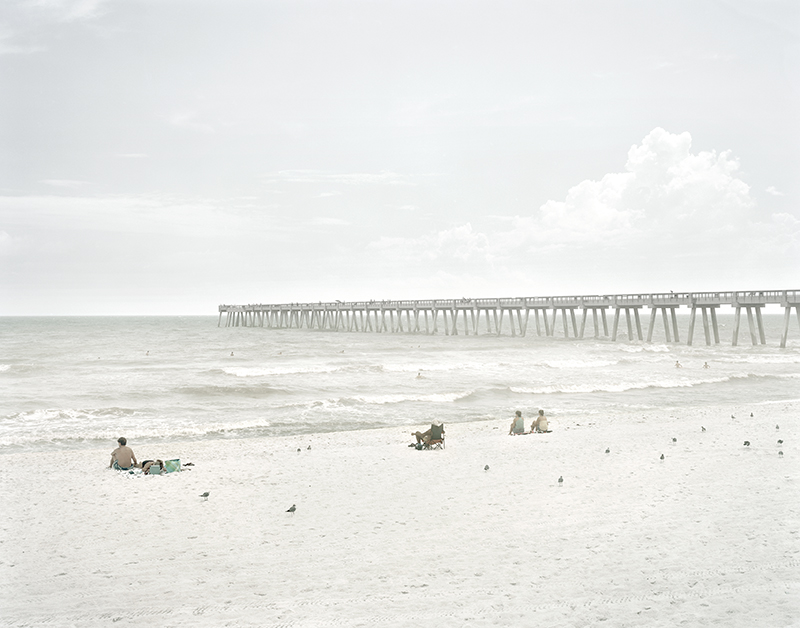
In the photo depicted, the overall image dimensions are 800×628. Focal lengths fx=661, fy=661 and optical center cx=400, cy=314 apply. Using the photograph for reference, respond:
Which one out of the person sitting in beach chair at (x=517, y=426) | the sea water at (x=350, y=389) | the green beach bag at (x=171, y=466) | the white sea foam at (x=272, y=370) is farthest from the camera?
the white sea foam at (x=272, y=370)

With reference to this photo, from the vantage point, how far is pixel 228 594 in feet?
18.6

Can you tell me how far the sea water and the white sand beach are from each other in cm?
534

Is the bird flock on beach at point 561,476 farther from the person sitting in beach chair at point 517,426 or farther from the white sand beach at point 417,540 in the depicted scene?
the person sitting in beach chair at point 517,426

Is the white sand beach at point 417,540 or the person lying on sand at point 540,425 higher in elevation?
the white sand beach at point 417,540

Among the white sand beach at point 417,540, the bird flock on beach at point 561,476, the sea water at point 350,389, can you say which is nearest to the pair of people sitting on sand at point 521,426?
the white sand beach at point 417,540

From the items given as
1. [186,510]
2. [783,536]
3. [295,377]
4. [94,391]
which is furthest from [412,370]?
[783,536]

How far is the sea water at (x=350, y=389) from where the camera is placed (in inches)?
691

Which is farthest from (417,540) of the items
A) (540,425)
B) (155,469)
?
(540,425)

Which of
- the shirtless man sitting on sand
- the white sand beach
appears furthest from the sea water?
the white sand beach

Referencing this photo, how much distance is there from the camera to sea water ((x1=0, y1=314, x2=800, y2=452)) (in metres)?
17.5

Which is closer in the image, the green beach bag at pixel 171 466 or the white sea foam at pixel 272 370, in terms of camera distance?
the green beach bag at pixel 171 466

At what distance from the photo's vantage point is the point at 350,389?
24.5 m

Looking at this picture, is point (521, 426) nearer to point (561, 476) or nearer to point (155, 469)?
point (561, 476)

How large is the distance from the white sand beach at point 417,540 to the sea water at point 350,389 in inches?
210
